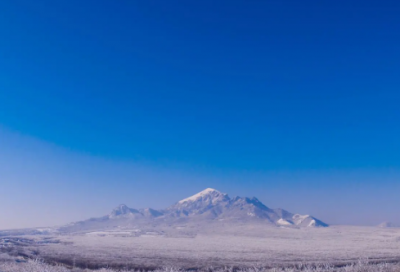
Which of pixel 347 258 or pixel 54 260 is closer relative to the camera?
pixel 54 260

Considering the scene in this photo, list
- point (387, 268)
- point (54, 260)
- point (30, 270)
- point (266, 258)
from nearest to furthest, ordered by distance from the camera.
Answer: point (30, 270) < point (387, 268) < point (54, 260) < point (266, 258)

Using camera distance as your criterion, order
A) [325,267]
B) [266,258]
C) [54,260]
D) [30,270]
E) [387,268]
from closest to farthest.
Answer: [30,270] < [387,268] < [325,267] < [54,260] < [266,258]

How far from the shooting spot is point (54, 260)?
Answer: 50.0m

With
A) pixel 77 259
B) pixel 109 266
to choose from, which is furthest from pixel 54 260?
pixel 109 266

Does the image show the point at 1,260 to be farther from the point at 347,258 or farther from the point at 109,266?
the point at 347,258

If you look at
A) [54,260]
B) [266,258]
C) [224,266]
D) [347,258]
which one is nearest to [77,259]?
[54,260]

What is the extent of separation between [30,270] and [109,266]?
42.3ft

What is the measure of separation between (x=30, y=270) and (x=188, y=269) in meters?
18.8

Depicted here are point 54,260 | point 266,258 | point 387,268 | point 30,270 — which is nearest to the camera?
point 30,270

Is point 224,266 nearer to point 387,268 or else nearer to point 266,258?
point 266,258

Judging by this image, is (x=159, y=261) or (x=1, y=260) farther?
(x=159, y=261)

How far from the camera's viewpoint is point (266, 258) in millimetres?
53656

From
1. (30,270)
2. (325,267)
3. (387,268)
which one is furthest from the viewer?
(325,267)

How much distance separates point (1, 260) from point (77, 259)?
1009 cm
